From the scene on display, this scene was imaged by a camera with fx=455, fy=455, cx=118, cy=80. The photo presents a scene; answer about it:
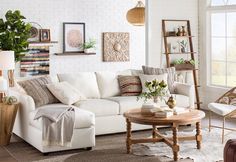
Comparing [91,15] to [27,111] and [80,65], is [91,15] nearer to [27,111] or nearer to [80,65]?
[80,65]

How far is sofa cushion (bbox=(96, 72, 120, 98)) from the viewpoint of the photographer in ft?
24.2

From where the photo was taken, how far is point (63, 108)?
5977mm

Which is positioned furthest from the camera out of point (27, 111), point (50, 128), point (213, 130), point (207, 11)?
point (207, 11)

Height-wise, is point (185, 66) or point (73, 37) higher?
point (73, 37)

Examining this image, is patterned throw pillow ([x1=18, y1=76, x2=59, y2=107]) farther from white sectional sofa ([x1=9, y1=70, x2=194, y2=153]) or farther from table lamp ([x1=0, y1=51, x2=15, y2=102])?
table lamp ([x1=0, y1=51, x2=15, y2=102])

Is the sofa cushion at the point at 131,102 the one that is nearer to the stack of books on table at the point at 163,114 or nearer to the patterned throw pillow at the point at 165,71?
the patterned throw pillow at the point at 165,71

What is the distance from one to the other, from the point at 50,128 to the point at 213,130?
267 cm

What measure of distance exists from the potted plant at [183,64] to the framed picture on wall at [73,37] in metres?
2.33

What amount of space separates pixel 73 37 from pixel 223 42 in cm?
321

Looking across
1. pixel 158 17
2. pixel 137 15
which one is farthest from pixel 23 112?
pixel 158 17

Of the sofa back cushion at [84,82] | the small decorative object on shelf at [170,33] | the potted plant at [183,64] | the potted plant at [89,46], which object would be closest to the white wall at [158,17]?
the small decorative object on shelf at [170,33]

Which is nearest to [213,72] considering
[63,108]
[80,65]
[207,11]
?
[207,11]

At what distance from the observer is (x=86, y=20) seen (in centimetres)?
995

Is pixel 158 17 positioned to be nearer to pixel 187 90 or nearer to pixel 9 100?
pixel 187 90
